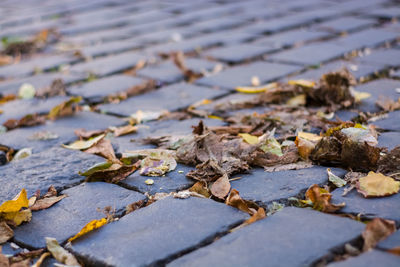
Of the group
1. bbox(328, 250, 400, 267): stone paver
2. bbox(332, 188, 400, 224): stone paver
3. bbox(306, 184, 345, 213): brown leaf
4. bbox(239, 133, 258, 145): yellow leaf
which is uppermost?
bbox(239, 133, 258, 145): yellow leaf

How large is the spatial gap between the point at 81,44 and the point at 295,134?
9.13 feet

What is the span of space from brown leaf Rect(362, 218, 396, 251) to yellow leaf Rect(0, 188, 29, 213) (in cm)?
101

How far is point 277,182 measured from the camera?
68.3 inches

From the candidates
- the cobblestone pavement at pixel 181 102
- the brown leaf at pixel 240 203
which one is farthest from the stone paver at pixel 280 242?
the brown leaf at pixel 240 203

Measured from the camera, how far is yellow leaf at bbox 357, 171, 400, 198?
156 cm

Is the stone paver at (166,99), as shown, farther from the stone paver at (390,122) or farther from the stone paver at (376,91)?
the stone paver at (390,122)

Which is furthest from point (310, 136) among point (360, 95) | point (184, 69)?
point (184, 69)

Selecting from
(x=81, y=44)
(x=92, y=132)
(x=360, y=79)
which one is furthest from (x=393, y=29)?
(x=92, y=132)

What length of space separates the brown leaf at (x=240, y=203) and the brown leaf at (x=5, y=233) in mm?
650

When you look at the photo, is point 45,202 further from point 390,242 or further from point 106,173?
point 390,242

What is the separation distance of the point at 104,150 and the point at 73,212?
19.9 inches

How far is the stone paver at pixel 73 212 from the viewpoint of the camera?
153cm

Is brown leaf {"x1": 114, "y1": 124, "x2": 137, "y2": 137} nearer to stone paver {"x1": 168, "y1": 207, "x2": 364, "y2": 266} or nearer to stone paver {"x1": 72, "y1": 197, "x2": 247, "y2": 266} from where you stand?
stone paver {"x1": 72, "y1": 197, "x2": 247, "y2": 266}

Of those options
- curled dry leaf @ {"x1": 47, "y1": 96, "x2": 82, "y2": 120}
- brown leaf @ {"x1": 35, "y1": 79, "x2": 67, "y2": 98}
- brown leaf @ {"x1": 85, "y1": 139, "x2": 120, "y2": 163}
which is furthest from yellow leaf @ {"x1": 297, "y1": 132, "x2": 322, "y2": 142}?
brown leaf @ {"x1": 35, "y1": 79, "x2": 67, "y2": 98}
